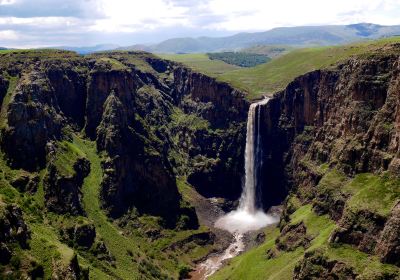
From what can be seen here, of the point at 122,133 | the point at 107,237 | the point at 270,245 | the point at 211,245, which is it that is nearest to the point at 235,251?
the point at 211,245

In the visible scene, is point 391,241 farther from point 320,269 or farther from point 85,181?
point 85,181

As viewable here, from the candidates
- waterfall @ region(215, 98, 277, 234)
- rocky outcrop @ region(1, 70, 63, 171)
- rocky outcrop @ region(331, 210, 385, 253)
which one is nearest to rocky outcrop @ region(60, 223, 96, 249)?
rocky outcrop @ region(1, 70, 63, 171)

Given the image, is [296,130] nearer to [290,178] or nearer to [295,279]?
[290,178]

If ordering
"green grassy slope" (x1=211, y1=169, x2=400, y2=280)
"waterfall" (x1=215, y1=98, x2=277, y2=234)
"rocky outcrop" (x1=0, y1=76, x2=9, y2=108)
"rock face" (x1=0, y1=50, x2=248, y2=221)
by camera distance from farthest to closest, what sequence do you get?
"waterfall" (x1=215, y1=98, x2=277, y2=234)
"rocky outcrop" (x1=0, y1=76, x2=9, y2=108)
"rock face" (x1=0, y1=50, x2=248, y2=221)
"green grassy slope" (x1=211, y1=169, x2=400, y2=280)

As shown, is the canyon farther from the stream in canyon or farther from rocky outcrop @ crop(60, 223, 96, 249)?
the stream in canyon

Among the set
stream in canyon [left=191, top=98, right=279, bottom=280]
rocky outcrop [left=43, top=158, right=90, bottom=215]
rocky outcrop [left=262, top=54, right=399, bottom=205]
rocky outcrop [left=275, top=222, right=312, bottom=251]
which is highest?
rocky outcrop [left=262, top=54, right=399, bottom=205]

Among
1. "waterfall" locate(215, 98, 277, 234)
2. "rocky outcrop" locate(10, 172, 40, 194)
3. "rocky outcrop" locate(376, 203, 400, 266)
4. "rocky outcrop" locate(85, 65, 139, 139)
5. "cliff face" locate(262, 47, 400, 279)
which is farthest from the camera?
"rocky outcrop" locate(85, 65, 139, 139)

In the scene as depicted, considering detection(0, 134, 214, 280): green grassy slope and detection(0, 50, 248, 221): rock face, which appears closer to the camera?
detection(0, 134, 214, 280): green grassy slope
